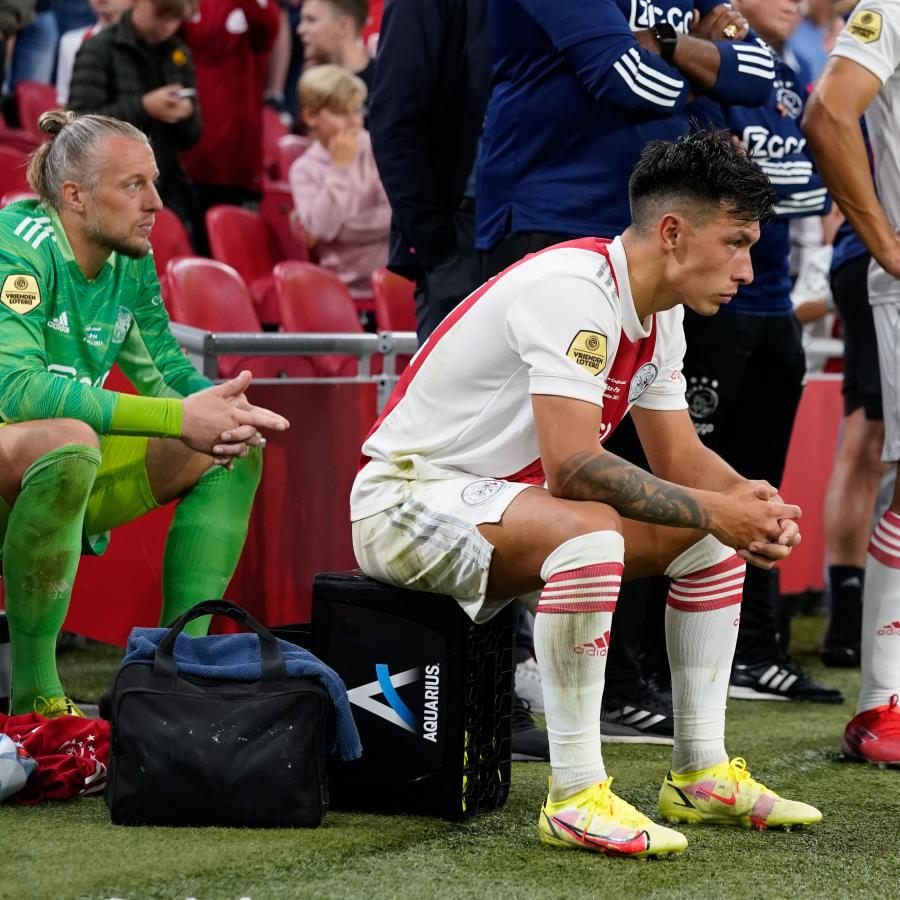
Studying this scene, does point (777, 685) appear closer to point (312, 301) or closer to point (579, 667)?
point (579, 667)

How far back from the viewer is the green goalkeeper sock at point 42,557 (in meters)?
3.22

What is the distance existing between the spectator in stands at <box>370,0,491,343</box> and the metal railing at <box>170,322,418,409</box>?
0.30 meters

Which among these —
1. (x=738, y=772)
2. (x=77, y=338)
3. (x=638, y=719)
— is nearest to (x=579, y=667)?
(x=738, y=772)

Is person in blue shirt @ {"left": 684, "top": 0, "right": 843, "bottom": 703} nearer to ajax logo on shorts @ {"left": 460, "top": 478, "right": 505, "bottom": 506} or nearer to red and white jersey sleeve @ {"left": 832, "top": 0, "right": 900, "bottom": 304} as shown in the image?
red and white jersey sleeve @ {"left": 832, "top": 0, "right": 900, "bottom": 304}

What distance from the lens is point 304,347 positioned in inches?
173

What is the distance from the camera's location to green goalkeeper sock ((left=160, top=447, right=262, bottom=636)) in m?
3.61

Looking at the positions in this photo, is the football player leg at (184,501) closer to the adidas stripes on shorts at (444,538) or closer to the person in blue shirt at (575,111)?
the adidas stripes on shorts at (444,538)

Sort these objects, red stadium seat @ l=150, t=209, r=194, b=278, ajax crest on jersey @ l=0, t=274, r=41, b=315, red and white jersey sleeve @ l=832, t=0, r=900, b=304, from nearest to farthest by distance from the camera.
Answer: ajax crest on jersey @ l=0, t=274, r=41, b=315, red and white jersey sleeve @ l=832, t=0, r=900, b=304, red stadium seat @ l=150, t=209, r=194, b=278

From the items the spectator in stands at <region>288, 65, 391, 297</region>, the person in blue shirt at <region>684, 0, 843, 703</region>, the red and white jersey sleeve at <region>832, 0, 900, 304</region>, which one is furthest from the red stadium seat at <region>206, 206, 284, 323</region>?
the red and white jersey sleeve at <region>832, 0, 900, 304</region>

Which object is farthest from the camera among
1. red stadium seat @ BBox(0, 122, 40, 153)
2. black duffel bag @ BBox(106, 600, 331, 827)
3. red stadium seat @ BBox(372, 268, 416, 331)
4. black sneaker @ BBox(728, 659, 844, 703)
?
red stadium seat @ BBox(0, 122, 40, 153)

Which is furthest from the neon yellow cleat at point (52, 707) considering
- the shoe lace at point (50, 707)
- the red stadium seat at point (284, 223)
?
the red stadium seat at point (284, 223)

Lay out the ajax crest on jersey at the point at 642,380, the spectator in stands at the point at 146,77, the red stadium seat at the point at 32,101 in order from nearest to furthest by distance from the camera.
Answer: the ajax crest on jersey at the point at 642,380
the spectator in stands at the point at 146,77
the red stadium seat at the point at 32,101

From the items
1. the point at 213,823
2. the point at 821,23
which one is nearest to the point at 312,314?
the point at 213,823

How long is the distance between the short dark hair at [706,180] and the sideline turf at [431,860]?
120cm
